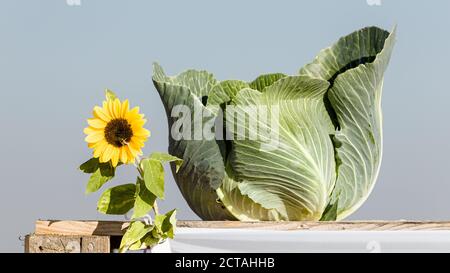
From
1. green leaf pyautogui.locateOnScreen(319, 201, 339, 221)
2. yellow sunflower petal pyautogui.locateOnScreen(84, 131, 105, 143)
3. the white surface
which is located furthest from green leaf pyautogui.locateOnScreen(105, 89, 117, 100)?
green leaf pyautogui.locateOnScreen(319, 201, 339, 221)

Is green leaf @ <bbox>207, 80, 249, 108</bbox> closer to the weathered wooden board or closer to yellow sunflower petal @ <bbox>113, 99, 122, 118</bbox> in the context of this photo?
yellow sunflower petal @ <bbox>113, 99, 122, 118</bbox>

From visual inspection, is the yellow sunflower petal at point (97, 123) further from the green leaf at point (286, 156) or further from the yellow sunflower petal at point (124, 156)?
the green leaf at point (286, 156)

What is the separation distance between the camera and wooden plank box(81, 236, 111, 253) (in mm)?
3219

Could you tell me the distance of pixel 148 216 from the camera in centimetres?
312

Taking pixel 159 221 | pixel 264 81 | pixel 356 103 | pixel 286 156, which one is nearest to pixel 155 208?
pixel 159 221

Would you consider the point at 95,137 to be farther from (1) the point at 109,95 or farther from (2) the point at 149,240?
(2) the point at 149,240

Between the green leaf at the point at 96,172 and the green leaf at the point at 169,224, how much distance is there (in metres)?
0.27

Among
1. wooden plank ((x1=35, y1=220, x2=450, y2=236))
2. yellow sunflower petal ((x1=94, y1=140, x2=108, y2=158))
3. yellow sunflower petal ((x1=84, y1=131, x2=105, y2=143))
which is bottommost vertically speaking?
wooden plank ((x1=35, y1=220, x2=450, y2=236))

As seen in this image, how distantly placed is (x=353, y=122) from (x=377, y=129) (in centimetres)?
18

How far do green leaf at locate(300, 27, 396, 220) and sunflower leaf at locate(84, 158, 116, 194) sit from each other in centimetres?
97

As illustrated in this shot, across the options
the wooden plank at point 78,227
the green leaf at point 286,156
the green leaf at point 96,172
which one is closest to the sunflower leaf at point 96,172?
the green leaf at point 96,172
